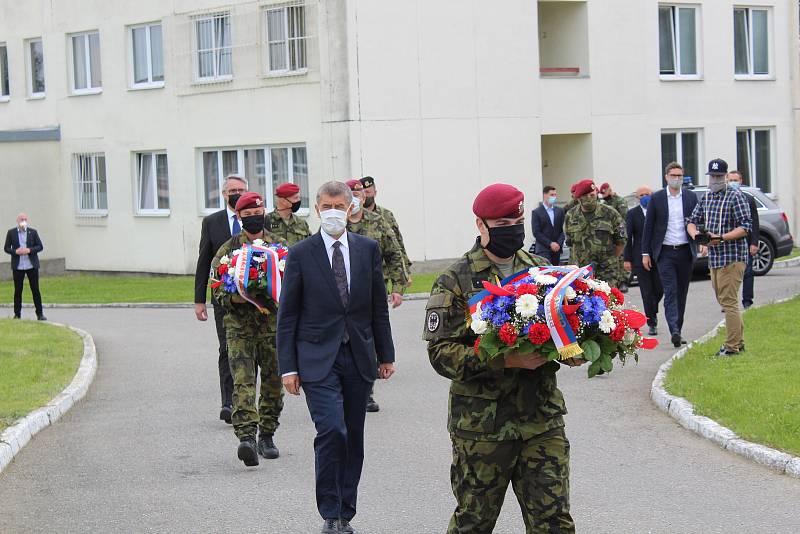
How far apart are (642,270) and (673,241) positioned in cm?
110

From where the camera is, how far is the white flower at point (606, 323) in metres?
5.57

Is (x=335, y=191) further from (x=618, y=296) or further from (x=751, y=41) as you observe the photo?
(x=751, y=41)

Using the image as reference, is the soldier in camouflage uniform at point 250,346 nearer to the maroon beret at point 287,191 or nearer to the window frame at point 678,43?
the maroon beret at point 287,191

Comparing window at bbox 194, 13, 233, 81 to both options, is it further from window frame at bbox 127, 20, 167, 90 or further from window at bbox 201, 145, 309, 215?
window at bbox 201, 145, 309, 215

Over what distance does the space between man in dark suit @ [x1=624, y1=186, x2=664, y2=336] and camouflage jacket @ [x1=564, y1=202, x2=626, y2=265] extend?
0.66 metres

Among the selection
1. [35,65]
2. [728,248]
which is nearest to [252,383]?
[728,248]

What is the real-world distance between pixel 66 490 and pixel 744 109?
28.3 m

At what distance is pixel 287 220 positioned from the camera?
11.4 m

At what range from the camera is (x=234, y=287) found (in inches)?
381

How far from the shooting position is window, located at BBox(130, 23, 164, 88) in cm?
3291

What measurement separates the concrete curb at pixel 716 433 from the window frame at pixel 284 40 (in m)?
17.5

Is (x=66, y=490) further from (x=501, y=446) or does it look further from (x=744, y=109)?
(x=744, y=109)

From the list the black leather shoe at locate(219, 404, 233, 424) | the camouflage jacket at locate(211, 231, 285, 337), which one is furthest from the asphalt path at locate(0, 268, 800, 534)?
the camouflage jacket at locate(211, 231, 285, 337)

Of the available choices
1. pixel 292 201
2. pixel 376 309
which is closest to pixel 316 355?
pixel 376 309
